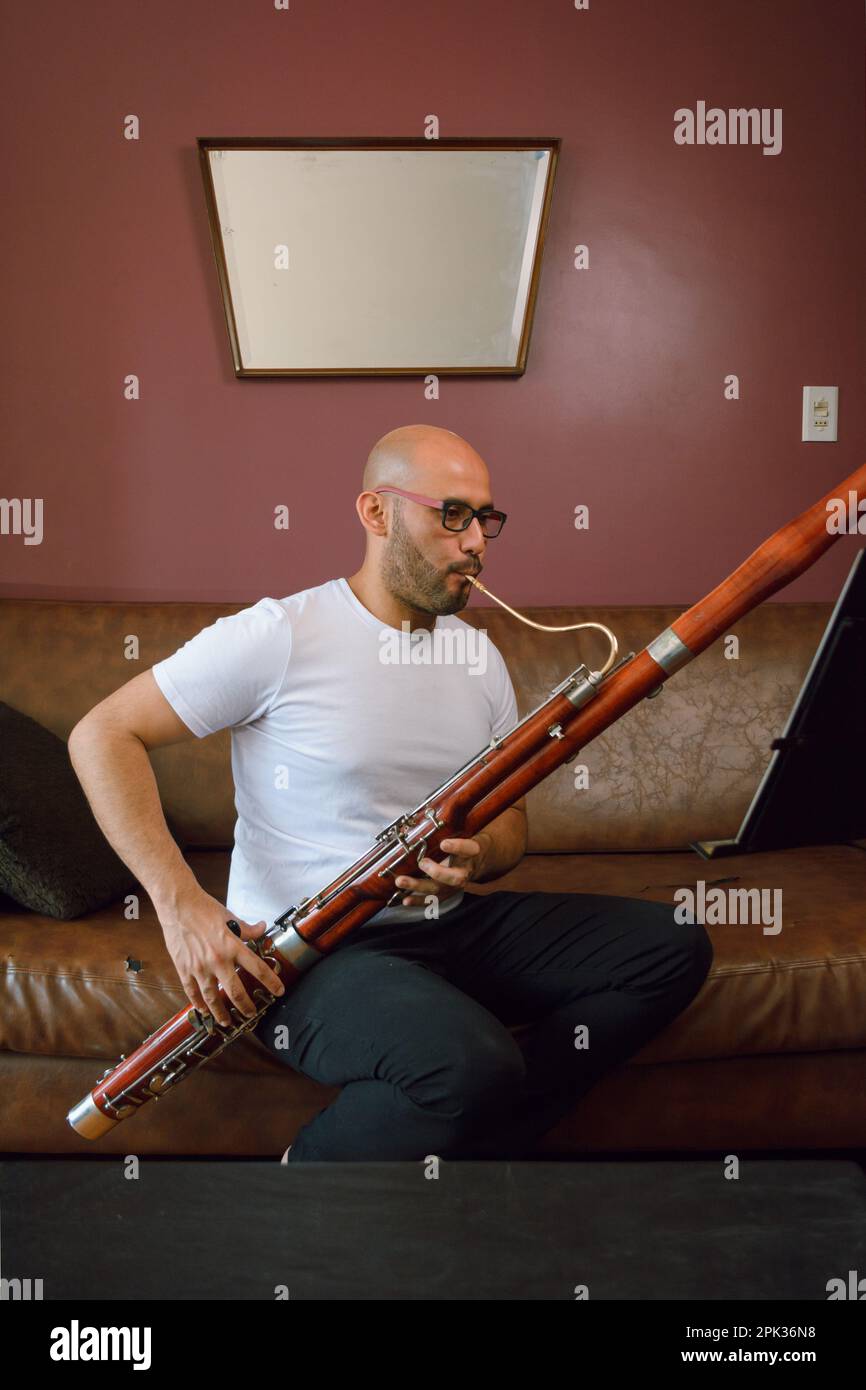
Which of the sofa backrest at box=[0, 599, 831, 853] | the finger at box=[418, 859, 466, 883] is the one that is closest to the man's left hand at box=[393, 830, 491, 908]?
the finger at box=[418, 859, 466, 883]

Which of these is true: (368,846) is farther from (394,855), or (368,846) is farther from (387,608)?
(387,608)

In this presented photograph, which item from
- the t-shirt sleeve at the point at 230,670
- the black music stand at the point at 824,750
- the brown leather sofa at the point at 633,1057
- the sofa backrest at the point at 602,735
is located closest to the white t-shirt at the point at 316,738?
the t-shirt sleeve at the point at 230,670

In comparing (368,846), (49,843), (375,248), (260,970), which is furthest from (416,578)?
(375,248)

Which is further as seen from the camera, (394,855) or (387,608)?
(387,608)

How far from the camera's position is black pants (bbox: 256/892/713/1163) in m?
1.40

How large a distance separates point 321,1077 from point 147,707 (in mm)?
551

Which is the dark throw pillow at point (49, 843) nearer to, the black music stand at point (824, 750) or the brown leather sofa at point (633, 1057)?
the brown leather sofa at point (633, 1057)

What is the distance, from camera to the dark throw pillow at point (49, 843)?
1818 millimetres

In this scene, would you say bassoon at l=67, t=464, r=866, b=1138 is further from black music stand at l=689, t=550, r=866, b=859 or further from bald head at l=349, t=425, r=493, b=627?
bald head at l=349, t=425, r=493, b=627

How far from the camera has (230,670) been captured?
1.60m

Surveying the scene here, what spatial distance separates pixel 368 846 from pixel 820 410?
176 centimetres

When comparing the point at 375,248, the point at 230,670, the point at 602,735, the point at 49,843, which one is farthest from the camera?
the point at 375,248

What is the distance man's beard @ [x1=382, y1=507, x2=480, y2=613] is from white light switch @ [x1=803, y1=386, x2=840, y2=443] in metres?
1.42
